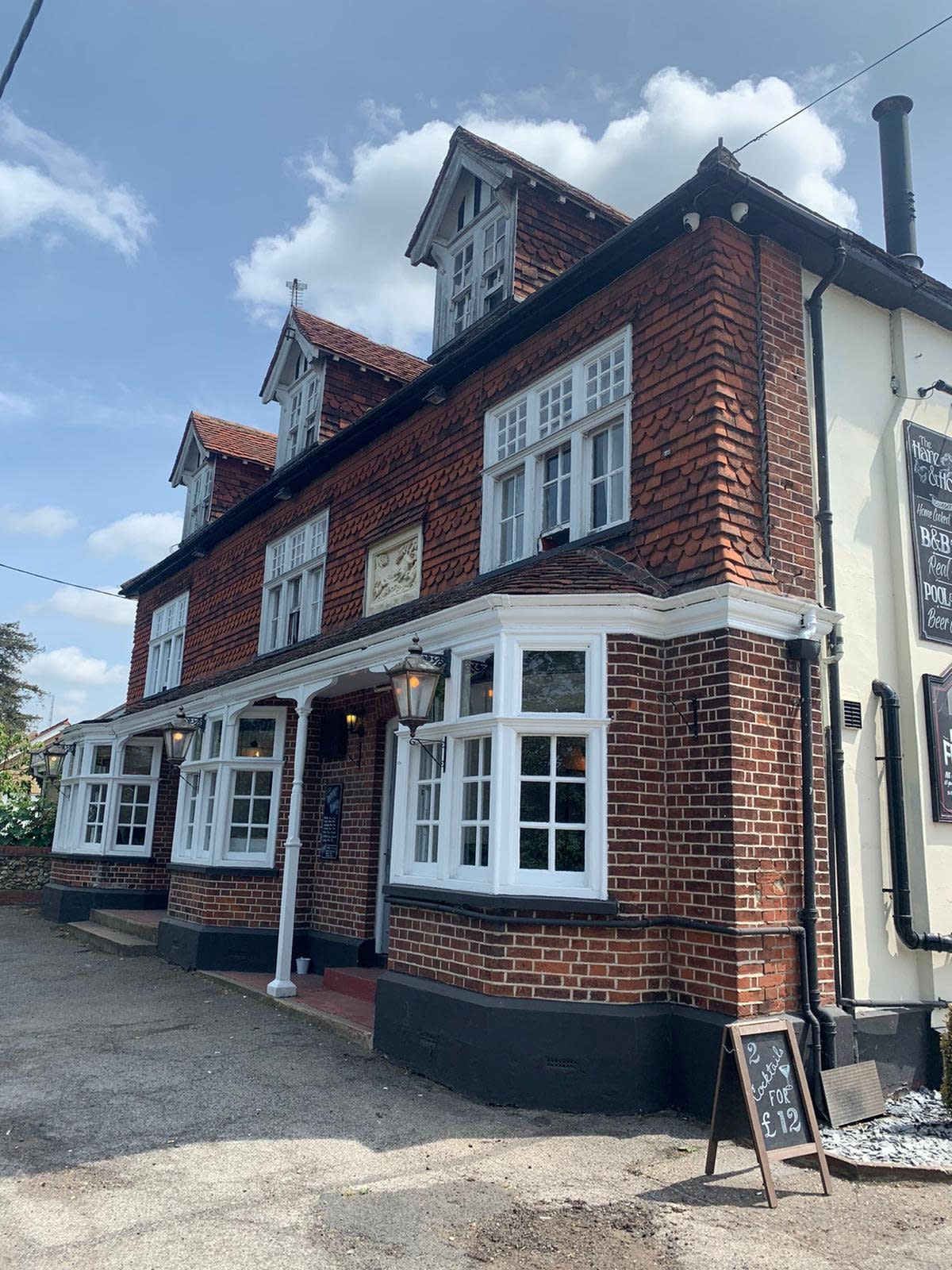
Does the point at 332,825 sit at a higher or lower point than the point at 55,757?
lower

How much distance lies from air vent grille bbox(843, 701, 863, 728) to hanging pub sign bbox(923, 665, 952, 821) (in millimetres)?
668

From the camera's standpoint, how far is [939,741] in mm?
7375

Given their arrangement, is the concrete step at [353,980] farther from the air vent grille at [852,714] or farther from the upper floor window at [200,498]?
the upper floor window at [200,498]

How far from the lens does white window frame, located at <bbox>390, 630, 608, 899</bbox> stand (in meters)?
6.39

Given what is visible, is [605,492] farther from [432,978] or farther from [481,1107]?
[481,1107]

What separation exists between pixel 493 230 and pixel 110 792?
10377mm

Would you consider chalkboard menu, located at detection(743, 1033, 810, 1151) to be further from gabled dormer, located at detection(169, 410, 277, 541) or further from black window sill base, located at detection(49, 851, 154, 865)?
gabled dormer, located at detection(169, 410, 277, 541)

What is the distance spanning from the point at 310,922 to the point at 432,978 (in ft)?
14.0

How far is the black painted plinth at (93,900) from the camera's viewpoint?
50.0 feet

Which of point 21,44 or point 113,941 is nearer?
point 21,44

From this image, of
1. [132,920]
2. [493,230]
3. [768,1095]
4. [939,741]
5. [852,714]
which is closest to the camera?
[768,1095]

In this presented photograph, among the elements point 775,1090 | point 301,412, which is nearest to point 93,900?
point 301,412

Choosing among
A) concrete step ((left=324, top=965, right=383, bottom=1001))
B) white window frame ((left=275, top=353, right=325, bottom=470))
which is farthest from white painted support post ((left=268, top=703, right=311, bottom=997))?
white window frame ((left=275, top=353, right=325, bottom=470))

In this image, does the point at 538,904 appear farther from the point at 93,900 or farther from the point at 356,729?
the point at 93,900
